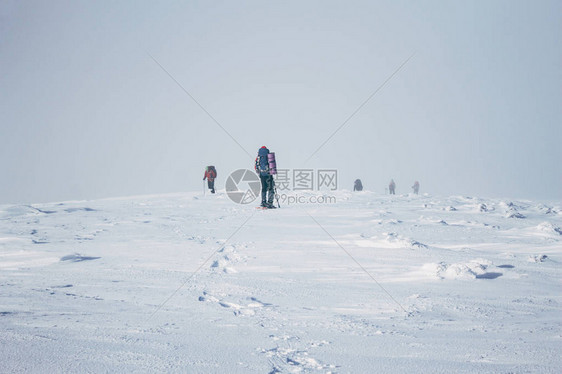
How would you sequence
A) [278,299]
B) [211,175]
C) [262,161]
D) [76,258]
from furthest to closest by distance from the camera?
[211,175] < [262,161] < [76,258] < [278,299]

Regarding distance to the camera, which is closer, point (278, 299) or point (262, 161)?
point (278, 299)

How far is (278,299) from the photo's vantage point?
207 inches

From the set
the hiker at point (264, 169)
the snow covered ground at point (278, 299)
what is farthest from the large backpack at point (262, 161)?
the snow covered ground at point (278, 299)

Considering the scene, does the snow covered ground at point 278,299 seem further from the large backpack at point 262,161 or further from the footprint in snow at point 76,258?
the large backpack at point 262,161

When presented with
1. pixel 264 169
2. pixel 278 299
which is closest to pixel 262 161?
pixel 264 169

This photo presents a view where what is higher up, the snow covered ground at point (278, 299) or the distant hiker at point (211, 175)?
the distant hiker at point (211, 175)

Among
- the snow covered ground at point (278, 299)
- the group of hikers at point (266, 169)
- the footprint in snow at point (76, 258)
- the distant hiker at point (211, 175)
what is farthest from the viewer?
the distant hiker at point (211, 175)

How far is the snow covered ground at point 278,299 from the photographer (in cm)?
341

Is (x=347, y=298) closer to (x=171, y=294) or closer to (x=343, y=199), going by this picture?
(x=171, y=294)

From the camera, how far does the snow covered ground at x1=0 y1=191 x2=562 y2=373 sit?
3.41 m

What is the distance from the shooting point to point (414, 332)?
420cm

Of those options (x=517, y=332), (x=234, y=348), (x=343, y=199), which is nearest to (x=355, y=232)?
(x=517, y=332)

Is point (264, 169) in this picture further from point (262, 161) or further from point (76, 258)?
point (76, 258)

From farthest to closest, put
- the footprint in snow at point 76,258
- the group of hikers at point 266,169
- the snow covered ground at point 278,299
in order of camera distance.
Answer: the group of hikers at point 266,169
the footprint in snow at point 76,258
the snow covered ground at point 278,299
